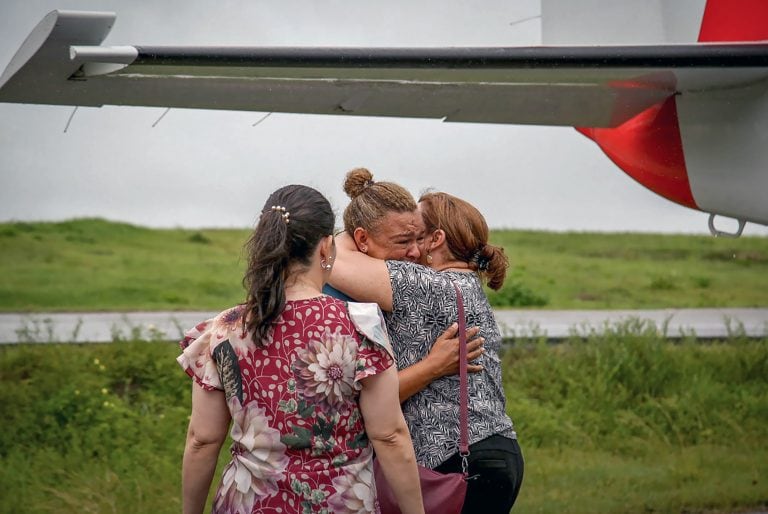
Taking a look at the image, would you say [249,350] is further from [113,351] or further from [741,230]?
[113,351]

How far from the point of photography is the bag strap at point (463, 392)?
300 centimetres

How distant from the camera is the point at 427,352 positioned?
3.06 m

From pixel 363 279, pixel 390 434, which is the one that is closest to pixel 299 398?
pixel 390 434

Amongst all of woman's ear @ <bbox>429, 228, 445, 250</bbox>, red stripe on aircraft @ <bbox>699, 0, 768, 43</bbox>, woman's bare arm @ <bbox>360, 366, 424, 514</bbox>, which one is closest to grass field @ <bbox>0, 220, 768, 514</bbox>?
woman's ear @ <bbox>429, 228, 445, 250</bbox>

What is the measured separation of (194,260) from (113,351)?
3709mm

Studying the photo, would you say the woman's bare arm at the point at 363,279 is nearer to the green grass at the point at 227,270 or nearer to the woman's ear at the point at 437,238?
the woman's ear at the point at 437,238

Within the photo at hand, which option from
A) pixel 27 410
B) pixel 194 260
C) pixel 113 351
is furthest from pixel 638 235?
pixel 27 410

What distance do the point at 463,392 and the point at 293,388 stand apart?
616 mm

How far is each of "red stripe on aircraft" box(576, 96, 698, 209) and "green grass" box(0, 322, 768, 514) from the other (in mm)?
1715

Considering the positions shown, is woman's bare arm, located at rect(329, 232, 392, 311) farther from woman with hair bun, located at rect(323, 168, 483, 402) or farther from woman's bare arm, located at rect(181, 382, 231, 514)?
woman's bare arm, located at rect(181, 382, 231, 514)

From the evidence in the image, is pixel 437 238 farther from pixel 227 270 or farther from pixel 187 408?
pixel 227 270

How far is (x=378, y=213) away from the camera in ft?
10.3

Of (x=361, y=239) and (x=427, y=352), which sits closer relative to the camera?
(x=427, y=352)

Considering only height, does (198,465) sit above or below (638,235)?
above
